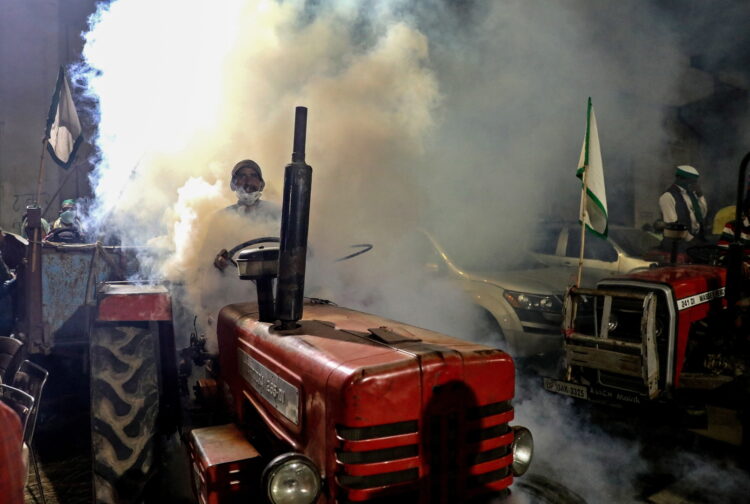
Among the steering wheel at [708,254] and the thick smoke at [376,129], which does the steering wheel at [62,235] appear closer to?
the thick smoke at [376,129]

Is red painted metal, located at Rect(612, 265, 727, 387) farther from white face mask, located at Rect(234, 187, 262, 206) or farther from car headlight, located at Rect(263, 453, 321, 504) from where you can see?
car headlight, located at Rect(263, 453, 321, 504)

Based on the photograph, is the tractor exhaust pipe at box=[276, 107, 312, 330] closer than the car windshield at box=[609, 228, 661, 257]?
Yes

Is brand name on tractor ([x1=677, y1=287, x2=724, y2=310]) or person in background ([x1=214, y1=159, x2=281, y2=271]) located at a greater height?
person in background ([x1=214, y1=159, x2=281, y2=271])

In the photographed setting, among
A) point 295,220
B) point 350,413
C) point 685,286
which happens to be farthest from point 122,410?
point 685,286

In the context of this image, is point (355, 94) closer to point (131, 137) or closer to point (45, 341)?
point (131, 137)

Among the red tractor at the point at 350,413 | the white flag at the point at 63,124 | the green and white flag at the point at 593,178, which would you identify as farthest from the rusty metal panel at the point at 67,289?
the green and white flag at the point at 593,178

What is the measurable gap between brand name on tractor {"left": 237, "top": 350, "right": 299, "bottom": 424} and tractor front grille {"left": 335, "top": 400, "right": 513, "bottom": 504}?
389mm

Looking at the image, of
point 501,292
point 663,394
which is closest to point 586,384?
point 663,394

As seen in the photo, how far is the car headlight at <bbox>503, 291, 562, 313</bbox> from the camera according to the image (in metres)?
5.92

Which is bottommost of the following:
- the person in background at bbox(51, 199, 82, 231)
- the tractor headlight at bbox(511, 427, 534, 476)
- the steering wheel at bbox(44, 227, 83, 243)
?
the tractor headlight at bbox(511, 427, 534, 476)

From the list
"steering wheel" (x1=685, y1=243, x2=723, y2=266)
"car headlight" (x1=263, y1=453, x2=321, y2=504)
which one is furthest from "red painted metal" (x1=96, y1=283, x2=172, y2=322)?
"steering wheel" (x1=685, y1=243, x2=723, y2=266)

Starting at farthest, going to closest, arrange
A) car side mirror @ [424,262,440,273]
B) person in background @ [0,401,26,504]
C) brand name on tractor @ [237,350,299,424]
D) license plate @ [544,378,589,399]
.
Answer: car side mirror @ [424,262,440,273] → license plate @ [544,378,589,399] → brand name on tractor @ [237,350,299,424] → person in background @ [0,401,26,504]

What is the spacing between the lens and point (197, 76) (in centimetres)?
805

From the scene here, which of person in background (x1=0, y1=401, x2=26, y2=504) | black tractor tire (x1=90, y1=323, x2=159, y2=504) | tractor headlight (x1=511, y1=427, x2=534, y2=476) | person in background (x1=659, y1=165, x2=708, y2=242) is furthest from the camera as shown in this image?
person in background (x1=659, y1=165, x2=708, y2=242)
